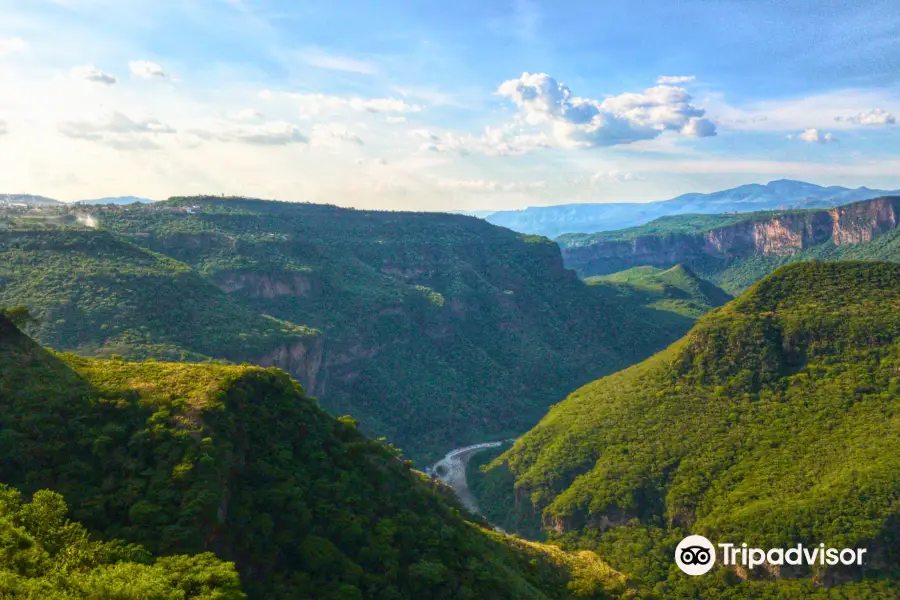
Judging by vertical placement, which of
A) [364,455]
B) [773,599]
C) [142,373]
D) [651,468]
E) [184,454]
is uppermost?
[142,373]

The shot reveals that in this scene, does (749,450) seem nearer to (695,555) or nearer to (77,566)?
(695,555)

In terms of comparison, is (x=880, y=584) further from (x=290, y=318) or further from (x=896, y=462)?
(x=290, y=318)

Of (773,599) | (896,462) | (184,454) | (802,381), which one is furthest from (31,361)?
(802,381)

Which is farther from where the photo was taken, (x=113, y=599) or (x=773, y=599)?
(x=773, y=599)

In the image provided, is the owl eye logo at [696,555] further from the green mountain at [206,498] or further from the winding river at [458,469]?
the winding river at [458,469]

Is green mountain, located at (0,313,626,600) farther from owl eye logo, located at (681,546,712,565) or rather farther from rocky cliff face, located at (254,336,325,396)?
rocky cliff face, located at (254,336,325,396)

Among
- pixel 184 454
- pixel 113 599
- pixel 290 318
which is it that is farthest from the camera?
pixel 290 318

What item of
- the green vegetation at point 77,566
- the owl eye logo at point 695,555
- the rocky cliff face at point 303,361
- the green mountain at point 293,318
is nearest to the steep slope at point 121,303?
the green mountain at point 293,318
